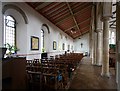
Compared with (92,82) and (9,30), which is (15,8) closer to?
(9,30)

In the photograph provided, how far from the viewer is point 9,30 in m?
7.38

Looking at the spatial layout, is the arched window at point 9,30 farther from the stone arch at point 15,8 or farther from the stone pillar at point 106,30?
the stone pillar at point 106,30

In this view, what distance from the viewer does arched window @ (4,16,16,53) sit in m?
7.05

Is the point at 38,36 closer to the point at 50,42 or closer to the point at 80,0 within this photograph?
the point at 50,42

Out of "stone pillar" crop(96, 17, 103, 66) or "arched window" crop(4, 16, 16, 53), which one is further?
"stone pillar" crop(96, 17, 103, 66)

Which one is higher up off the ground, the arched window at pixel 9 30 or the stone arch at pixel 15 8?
the stone arch at pixel 15 8

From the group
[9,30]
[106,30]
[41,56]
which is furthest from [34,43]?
[106,30]

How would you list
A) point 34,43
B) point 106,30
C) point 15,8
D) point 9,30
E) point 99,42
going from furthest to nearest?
point 99,42 → point 34,43 → point 9,30 → point 15,8 → point 106,30

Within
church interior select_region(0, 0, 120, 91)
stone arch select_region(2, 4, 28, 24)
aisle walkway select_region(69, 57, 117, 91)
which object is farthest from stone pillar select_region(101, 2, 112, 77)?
stone arch select_region(2, 4, 28, 24)

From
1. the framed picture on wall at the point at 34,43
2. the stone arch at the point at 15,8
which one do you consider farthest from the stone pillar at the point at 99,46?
the stone arch at the point at 15,8

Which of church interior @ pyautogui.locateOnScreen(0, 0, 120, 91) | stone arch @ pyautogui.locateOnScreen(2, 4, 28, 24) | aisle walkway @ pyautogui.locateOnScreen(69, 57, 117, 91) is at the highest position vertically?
stone arch @ pyautogui.locateOnScreen(2, 4, 28, 24)

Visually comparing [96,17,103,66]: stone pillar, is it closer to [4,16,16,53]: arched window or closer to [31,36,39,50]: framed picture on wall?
[31,36,39,50]: framed picture on wall

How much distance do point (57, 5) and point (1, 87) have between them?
26.2 feet

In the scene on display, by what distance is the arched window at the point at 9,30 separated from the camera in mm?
7050
